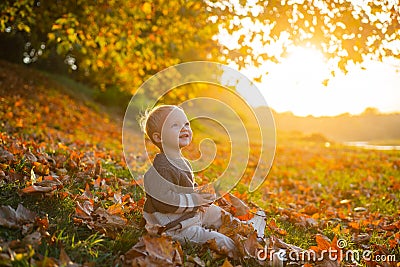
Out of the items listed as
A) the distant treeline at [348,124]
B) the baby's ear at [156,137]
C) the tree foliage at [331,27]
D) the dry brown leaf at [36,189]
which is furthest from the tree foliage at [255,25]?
the distant treeline at [348,124]

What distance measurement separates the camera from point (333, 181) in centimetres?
865

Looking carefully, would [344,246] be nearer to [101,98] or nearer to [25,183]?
[25,183]

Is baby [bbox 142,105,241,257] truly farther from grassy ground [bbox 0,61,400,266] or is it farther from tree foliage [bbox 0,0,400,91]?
tree foliage [bbox 0,0,400,91]

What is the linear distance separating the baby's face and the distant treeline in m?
45.8

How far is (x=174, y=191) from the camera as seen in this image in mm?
3068

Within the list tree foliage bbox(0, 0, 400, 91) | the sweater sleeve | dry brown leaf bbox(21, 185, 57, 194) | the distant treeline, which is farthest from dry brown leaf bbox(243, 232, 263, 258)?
the distant treeline

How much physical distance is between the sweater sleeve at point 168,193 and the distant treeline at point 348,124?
45979 millimetres

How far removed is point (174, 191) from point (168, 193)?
6cm

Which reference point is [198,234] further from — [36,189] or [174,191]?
[36,189]

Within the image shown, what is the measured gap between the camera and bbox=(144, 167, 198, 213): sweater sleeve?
302cm

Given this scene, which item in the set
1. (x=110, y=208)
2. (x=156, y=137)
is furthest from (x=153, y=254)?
(x=156, y=137)

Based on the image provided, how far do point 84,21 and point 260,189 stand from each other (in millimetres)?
4941

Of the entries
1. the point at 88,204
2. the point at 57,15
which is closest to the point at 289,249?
the point at 88,204

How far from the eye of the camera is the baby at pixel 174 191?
303 cm
